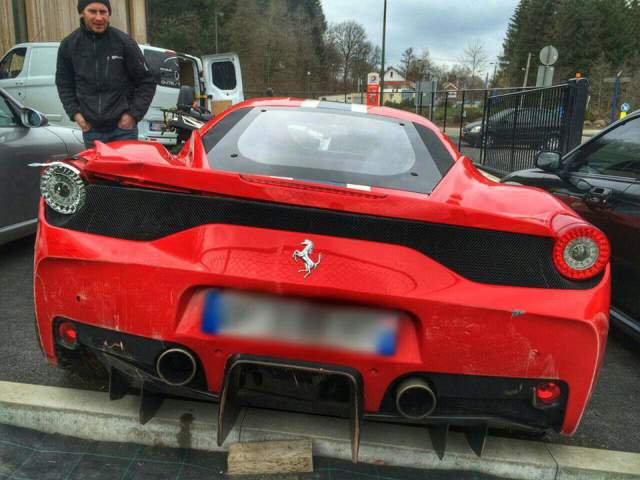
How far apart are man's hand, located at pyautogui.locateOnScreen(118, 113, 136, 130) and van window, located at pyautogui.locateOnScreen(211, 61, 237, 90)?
37.4 feet

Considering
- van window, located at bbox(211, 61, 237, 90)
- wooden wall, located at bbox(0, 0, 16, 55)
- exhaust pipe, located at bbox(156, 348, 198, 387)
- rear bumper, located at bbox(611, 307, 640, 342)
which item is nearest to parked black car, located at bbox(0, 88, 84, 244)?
exhaust pipe, located at bbox(156, 348, 198, 387)

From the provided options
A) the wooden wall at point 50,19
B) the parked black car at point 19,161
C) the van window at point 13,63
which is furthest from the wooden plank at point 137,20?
the parked black car at point 19,161

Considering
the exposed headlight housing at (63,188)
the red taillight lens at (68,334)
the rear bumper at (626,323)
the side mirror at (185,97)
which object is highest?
the side mirror at (185,97)

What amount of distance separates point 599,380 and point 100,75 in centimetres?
395

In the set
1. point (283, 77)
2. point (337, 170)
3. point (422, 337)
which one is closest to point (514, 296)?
point (422, 337)

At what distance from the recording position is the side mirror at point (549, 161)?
12.8 ft

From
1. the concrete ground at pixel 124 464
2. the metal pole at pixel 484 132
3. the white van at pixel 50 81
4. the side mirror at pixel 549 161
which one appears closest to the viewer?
the concrete ground at pixel 124 464

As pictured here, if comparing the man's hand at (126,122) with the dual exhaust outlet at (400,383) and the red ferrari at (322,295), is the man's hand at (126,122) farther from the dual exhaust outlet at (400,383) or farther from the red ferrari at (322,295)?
the dual exhaust outlet at (400,383)

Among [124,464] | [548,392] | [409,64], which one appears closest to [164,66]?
[124,464]

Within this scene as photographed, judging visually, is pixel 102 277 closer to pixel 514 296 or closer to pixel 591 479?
pixel 514 296

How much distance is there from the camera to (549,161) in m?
3.92

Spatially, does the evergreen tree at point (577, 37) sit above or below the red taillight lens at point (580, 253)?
above

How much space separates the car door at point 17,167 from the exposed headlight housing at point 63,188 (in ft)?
8.02

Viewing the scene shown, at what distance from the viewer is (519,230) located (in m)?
1.79
